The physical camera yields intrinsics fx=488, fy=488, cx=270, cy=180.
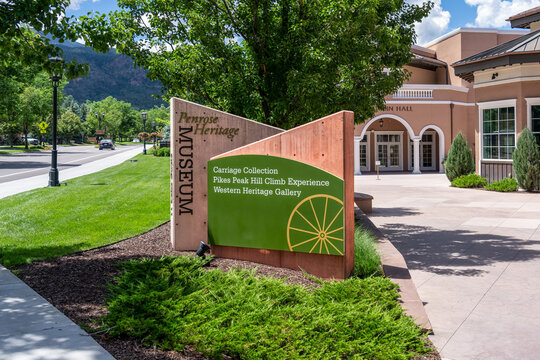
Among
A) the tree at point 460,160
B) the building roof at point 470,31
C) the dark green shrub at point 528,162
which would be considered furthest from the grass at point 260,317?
the building roof at point 470,31

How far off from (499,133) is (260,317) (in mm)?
18689

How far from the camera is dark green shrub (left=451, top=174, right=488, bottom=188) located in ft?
68.1

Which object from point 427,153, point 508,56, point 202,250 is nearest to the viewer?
point 202,250

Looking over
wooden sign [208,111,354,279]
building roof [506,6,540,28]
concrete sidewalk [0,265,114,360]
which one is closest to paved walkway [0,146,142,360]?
concrete sidewalk [0,265,114,360]

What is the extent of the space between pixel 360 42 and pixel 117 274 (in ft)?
19.1

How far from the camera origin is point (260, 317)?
4805 mm

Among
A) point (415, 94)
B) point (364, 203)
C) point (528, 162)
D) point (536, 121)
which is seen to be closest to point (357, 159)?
point (415, 94)

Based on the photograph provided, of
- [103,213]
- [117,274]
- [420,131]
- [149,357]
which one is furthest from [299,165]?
[420,131]

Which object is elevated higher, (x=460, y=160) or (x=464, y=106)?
(x=464, y=106)

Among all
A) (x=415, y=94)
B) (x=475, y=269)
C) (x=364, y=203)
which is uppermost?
(x=415, y=94)

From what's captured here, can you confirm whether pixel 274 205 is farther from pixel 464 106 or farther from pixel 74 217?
pixel 464 106

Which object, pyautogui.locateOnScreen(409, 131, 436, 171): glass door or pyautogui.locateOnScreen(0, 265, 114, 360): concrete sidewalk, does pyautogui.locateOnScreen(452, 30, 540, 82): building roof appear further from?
pyautogui.locateOnScreen(0, 265, 114, 360): concrete sidewalk

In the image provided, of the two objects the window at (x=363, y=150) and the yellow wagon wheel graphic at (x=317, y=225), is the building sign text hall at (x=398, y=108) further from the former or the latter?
the yellow wagon wheel graphic at (x=317, y=225)

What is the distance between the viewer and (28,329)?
4.52 metres
